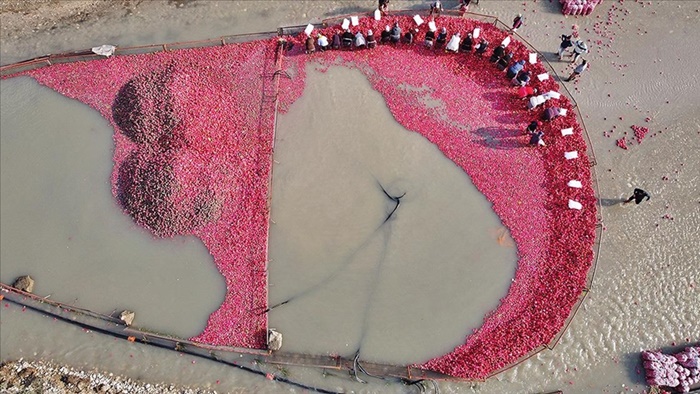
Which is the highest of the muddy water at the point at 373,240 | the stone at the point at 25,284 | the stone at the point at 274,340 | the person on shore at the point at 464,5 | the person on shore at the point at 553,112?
the person on shore at the point at 464,5

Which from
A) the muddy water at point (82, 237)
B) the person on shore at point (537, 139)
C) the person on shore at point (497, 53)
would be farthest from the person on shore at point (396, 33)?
the muddy water at point (82, 237)

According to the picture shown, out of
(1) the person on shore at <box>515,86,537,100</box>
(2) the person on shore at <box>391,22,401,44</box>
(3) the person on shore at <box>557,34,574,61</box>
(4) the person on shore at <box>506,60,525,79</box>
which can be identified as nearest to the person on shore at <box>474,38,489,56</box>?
(4) the person on shore at <box>506,60,525,79</box>

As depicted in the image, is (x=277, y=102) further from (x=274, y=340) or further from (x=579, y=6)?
(x=579, y=6)

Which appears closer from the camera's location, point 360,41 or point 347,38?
point 360,41

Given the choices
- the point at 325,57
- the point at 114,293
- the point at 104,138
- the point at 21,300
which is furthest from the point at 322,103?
the point at 21,300

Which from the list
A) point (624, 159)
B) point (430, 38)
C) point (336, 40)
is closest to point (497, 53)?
point (430, 38)

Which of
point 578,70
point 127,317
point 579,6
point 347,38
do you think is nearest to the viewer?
point 127,317

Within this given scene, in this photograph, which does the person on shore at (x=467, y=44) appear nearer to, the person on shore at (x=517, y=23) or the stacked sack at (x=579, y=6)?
the person on shore at (x=517, y=23)
